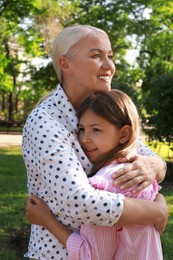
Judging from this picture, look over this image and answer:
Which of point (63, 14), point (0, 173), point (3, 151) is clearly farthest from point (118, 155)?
point (63, 14)

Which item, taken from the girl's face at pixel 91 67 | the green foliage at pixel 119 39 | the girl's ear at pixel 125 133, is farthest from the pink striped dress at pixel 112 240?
the green foliage at pixel 119 39

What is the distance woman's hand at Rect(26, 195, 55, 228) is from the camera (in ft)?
6.90

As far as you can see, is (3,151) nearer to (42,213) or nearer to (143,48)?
(143,48)

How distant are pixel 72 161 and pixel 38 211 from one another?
0.34m

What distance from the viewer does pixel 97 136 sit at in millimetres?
2137

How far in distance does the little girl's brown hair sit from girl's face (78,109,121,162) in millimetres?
19

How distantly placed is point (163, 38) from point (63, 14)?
505 centimetres

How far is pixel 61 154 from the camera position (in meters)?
1.96

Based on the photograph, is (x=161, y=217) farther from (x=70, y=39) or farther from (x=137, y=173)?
(x=70, y=39)

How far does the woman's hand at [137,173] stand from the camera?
2053 millimetres

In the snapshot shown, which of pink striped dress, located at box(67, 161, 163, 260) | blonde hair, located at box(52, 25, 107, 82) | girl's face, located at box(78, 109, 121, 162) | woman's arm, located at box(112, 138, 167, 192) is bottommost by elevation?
pink striped dress, located at box(67, 161, 163, 260)

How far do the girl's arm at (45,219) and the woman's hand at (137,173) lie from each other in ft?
1.01

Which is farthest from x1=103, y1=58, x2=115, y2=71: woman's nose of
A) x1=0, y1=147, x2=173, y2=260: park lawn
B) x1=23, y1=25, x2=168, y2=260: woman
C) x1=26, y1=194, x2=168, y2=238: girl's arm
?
x1=0, y1=147, x2=173, y2=260: park lawn

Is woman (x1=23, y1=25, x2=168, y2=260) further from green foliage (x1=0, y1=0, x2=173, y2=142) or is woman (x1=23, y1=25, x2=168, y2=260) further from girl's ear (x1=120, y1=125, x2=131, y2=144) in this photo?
green foliage (x1=0, y1=0, x2=173, y2=142)
